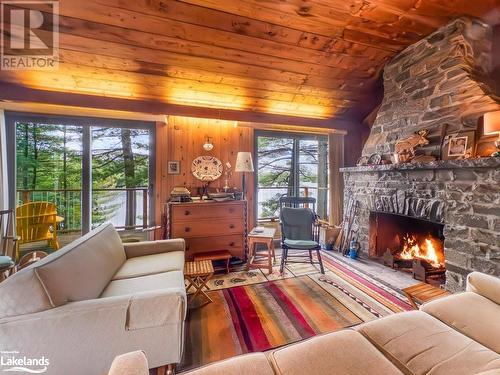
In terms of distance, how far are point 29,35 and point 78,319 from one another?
108 inches

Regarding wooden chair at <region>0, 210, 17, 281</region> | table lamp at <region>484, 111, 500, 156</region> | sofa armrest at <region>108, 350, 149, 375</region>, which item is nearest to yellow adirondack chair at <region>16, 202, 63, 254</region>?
wooden chair at <region>0, 210, 17, 281</region>

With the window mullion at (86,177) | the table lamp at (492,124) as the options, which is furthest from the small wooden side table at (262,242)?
the table lamp at (492,124)

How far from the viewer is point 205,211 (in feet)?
10.3

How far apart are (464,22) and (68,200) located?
5.46m

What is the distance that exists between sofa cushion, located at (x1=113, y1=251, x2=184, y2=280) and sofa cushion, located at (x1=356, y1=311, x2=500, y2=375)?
160cm

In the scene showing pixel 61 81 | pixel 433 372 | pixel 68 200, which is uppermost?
pixel 61 81

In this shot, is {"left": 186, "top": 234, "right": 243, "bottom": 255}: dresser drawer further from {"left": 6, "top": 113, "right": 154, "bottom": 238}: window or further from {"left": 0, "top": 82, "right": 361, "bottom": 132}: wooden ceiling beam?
{"left": 0, "top": 82, "right": 361, "bottom": 132}: wooden ceiling beam

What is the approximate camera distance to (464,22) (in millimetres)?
A: 2555

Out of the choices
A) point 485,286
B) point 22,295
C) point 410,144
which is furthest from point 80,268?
point 410,144

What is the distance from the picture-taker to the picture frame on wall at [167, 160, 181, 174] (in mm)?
3537

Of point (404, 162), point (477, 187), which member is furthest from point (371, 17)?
point (477, 187)

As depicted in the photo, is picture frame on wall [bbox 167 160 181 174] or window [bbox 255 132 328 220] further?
window [bbox 255 132 328 220]

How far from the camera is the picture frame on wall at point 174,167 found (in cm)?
354

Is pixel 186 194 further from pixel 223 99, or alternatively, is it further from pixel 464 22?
pixel 464 22
